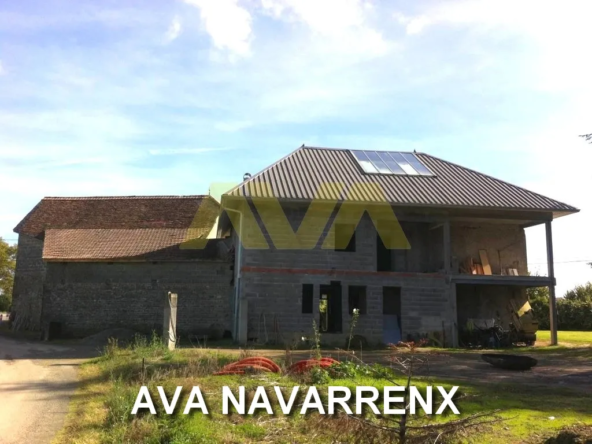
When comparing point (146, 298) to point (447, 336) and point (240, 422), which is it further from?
point (240, 422)

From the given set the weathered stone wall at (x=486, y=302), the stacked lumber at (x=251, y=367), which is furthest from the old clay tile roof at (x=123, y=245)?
the stacked lumber at (x=251, y=367)

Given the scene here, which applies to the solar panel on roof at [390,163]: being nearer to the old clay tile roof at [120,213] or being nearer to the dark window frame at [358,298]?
the dark window frame at [358,298]

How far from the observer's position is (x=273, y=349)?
15188 mm

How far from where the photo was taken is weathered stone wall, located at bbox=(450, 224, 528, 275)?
20141 millimetres

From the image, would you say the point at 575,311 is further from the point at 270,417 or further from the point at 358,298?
the point at 270,417

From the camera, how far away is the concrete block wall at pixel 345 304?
663 inches

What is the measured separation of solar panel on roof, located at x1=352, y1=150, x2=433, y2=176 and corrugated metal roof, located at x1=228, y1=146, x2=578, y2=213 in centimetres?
38

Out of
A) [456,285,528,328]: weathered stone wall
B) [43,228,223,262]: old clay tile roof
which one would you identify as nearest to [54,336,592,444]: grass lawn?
[456,285,528,328]: weathered stone wall

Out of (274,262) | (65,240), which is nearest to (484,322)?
(274,262)

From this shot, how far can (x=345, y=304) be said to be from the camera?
57.3ft

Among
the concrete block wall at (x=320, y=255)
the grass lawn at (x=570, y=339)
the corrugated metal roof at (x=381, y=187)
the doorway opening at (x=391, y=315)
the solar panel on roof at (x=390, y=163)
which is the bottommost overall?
the grass lawn at (x=570, y=339)

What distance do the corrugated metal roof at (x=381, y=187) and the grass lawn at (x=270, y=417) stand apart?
357 inches

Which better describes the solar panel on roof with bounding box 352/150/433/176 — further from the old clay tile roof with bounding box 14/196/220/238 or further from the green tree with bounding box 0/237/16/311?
the green tree with bounding box 0/237/16/311

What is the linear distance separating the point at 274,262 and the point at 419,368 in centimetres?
784
